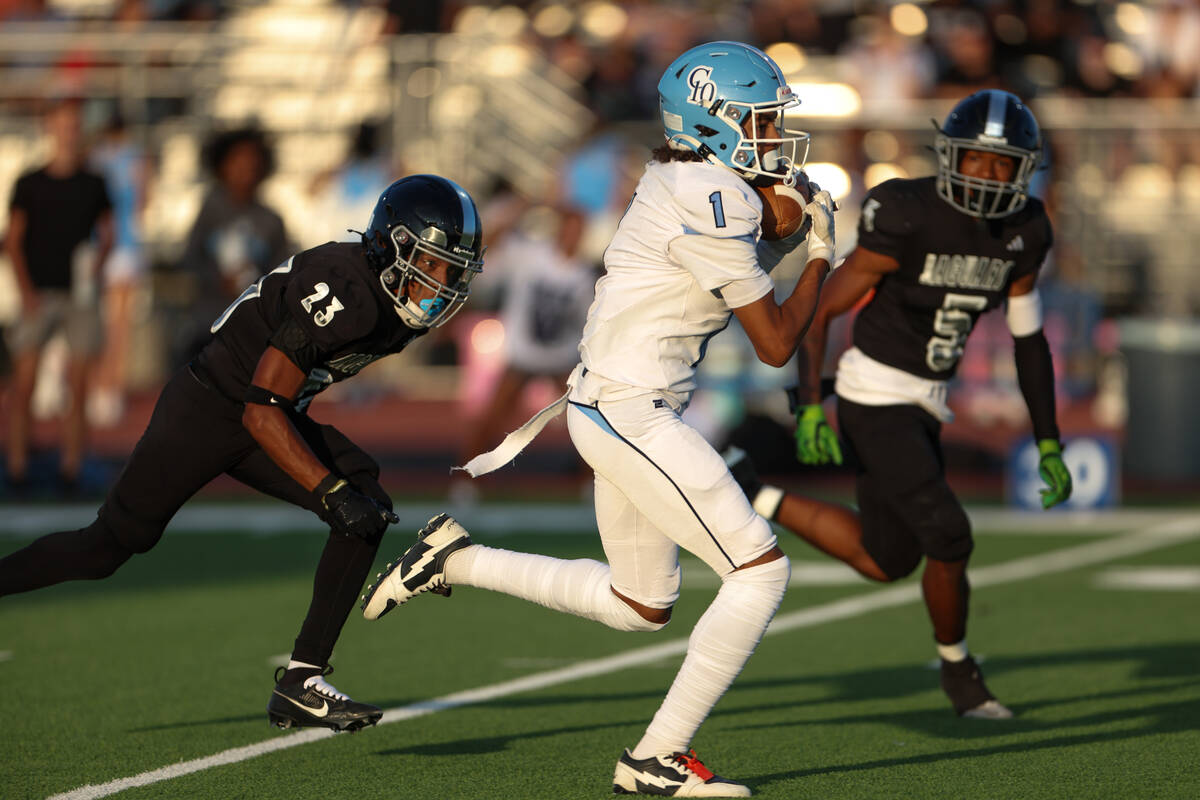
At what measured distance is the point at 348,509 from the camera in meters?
4.82

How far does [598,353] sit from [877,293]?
5.91 ft

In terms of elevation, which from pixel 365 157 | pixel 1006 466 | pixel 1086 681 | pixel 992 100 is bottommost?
pixel 1006 466

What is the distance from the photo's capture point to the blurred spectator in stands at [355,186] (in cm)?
1539

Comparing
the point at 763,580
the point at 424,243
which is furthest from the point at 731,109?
the point at 763,580

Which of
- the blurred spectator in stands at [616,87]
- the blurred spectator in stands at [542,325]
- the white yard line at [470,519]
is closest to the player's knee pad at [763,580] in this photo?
the white yard line at [470,519]

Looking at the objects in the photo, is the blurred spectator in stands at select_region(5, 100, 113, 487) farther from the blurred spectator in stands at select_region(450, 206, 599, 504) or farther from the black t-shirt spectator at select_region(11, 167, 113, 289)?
the blurred spectator in stands at select_region(450, 206, 599, 504)

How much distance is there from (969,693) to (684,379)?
1.66 m

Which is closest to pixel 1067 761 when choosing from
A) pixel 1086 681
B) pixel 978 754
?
pixel 978 754

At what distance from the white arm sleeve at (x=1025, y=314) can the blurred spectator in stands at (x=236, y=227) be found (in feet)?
22.5

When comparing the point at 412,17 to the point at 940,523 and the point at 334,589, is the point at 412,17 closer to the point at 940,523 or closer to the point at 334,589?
the point at 940,523

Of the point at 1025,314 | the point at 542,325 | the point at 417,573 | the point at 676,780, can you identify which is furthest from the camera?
the point at 542,325

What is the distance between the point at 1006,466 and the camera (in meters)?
13.3

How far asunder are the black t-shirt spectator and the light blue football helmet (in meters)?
7.87

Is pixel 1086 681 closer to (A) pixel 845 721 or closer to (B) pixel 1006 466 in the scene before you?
(A) pixel 845 721
